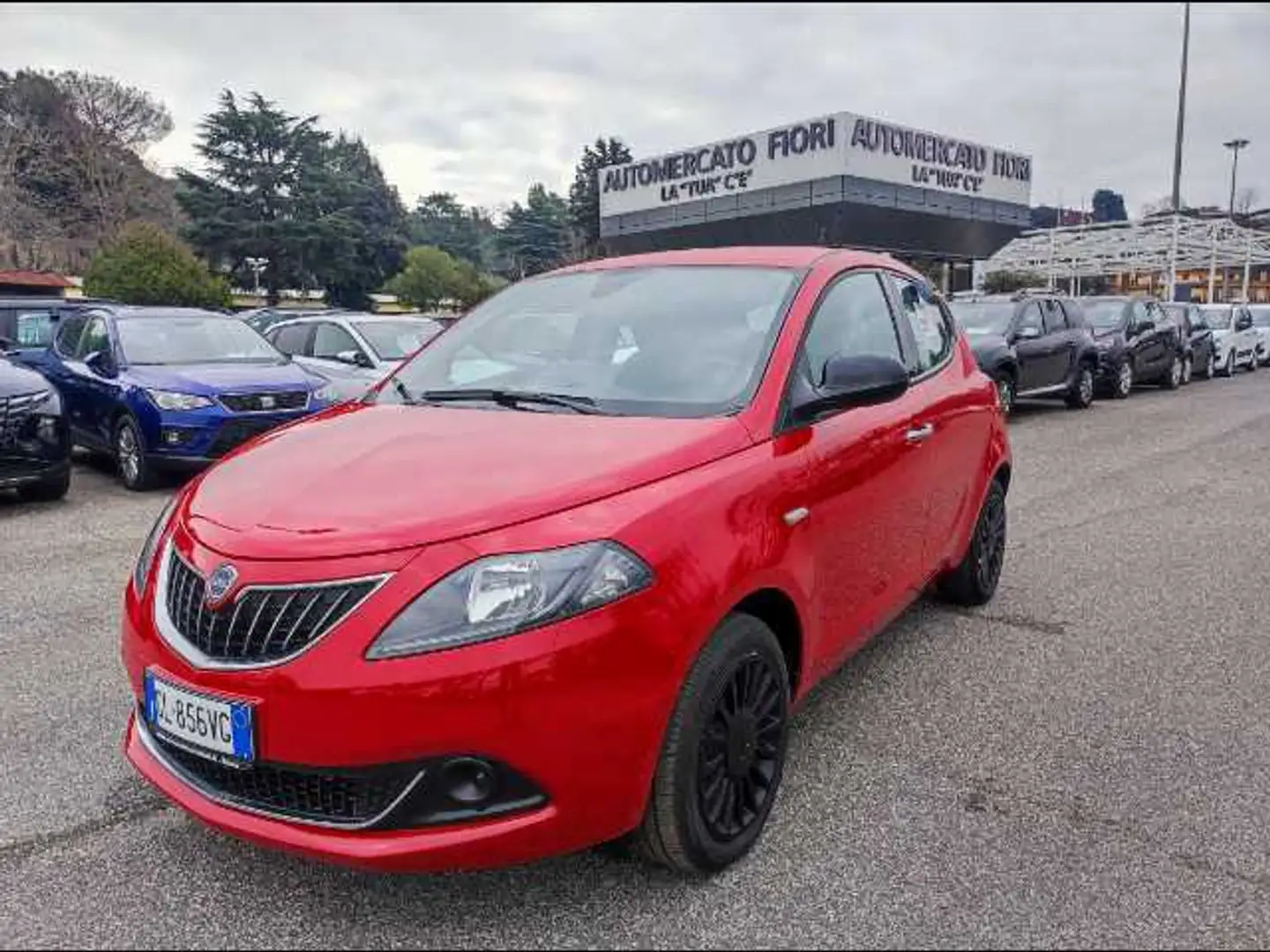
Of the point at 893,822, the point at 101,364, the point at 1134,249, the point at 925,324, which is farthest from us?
the point at 1134,249

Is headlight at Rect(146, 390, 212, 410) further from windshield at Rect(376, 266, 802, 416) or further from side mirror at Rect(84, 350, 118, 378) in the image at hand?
windshield at Rect(376, 266, 802, 416)

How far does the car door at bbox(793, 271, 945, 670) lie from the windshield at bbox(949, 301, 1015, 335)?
9.32 m

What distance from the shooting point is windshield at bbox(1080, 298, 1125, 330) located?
16016 mm

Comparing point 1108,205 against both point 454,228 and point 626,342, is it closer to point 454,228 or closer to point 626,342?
point 454,228

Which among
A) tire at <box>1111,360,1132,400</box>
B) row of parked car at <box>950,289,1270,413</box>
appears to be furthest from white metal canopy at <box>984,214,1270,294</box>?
tire at <box>1111,360,1132,400</box>

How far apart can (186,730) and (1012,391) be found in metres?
11.7

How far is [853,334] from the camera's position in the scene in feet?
11.7

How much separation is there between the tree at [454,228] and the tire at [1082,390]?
7036cm

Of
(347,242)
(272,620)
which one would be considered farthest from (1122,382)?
(347,242)

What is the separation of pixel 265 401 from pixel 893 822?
6784 millimetres

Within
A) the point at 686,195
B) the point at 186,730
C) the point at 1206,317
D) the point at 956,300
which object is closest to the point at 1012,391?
the point at 956,300

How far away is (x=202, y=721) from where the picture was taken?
2.28 metres

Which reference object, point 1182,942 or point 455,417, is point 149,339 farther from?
point 1182,942

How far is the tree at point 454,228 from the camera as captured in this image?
3349 inches
